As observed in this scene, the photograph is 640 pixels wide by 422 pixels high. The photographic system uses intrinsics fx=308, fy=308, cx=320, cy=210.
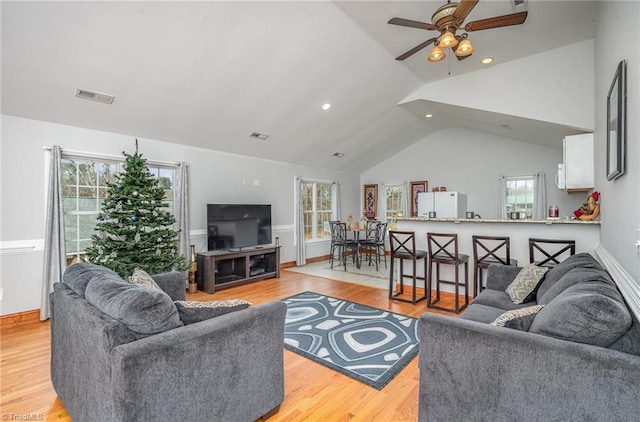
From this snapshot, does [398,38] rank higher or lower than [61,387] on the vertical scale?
higher

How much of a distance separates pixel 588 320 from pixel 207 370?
1.78 m

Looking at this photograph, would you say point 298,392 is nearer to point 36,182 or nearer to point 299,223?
point 36,182

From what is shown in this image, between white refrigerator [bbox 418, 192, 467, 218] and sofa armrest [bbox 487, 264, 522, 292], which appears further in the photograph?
white refrigerator [bbox 418, 192, 467, 218]

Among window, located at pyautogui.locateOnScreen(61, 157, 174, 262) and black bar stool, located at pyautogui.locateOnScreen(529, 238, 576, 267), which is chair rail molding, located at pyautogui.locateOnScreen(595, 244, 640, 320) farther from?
window, located at pyautogui.locateOnScreen(61, 157, 174, 262)

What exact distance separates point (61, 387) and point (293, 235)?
5.32 m

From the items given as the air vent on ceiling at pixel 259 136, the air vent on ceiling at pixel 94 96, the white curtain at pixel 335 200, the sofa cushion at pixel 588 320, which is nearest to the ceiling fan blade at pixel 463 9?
the sofa cushion at pixel 588 320

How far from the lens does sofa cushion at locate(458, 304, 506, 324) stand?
2.23m

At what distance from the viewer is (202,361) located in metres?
1.56

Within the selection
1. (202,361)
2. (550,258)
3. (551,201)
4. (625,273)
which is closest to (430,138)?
(551,201)

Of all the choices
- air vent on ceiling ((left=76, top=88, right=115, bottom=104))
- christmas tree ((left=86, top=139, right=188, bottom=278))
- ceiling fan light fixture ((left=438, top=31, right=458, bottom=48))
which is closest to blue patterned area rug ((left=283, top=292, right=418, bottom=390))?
christmas tree ((left=86, top=139, right=188, bottom=278))

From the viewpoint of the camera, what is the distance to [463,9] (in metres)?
2.48

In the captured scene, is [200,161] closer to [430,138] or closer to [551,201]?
[430,138]

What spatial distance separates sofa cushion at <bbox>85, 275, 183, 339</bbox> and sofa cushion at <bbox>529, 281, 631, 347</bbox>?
179 cm

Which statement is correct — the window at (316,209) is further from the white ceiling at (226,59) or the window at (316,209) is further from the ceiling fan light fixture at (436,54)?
the ceiling fan light fixture at (436,54)
